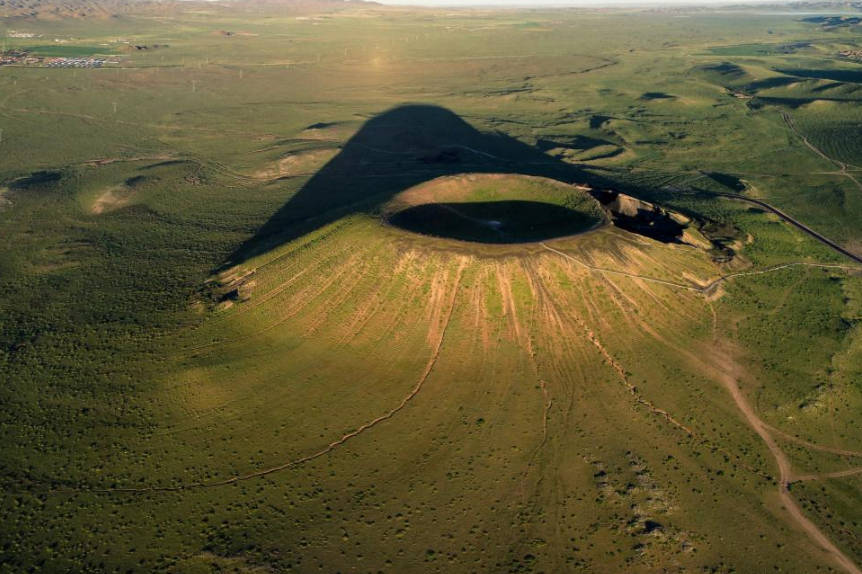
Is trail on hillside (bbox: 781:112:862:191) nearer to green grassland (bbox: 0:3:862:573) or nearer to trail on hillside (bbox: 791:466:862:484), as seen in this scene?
green grassland (bbox: 0:3:862:573)

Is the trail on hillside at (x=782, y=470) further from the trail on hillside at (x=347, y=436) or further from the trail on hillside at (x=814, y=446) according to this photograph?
the trail on hillside at (x=347, y=436)

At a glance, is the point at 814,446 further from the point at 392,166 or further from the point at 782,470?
the point at 392,166

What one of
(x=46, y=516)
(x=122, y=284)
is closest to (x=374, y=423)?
(x=46, y=516)

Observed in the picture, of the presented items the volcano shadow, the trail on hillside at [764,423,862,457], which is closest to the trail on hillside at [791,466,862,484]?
the trail on hillside at [764,423,862,457]

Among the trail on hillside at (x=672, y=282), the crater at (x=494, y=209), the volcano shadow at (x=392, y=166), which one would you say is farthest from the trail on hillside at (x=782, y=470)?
the volcano shadow at (x=392, y=166)

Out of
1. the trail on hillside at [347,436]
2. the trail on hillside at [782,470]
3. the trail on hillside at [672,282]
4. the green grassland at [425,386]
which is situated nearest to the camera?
the trail on hillside at [782,470]

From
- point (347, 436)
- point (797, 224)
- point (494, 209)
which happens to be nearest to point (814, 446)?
point (347, 436)

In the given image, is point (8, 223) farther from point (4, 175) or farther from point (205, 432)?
point (205, 432)
